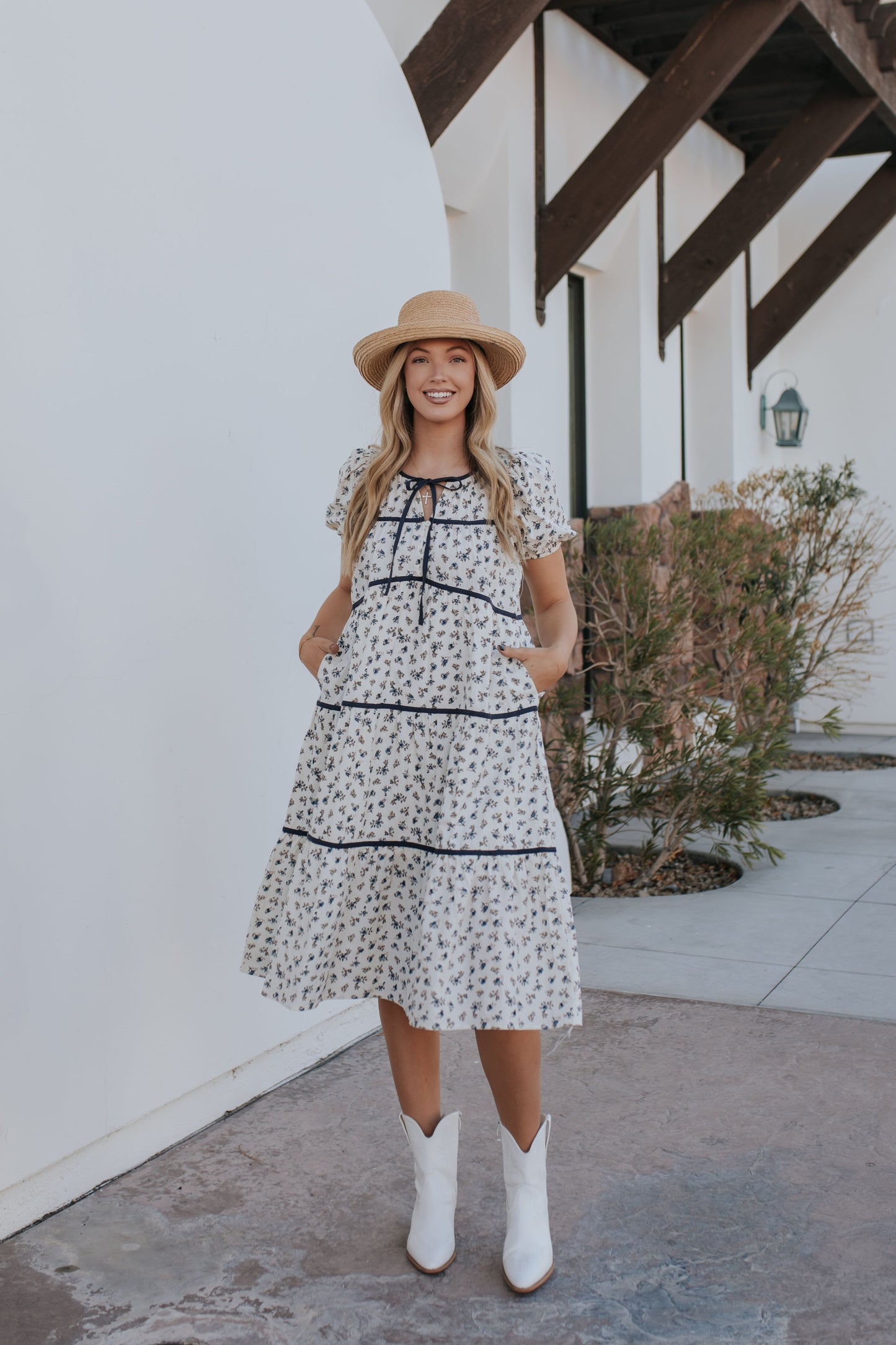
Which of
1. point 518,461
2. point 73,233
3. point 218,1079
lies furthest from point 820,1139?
point 73,233

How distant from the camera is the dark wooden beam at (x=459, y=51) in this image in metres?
4.43

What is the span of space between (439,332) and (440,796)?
770 millimetres

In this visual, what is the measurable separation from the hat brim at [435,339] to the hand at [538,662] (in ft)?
1.72

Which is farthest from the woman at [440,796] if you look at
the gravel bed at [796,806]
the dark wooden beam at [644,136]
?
the gravel bed at [796,806]

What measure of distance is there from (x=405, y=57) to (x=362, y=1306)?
4.26 meters

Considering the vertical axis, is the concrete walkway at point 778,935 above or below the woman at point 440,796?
below

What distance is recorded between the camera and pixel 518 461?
2.29 metres

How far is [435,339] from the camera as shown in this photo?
7.29 feet

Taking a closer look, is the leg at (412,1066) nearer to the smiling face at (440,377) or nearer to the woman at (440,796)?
the woman at (440,796)

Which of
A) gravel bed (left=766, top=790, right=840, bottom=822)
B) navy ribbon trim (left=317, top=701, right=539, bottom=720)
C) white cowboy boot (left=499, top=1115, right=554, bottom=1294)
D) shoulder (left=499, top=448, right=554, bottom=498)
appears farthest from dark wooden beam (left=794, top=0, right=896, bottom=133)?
white cowboy boot (left=499, top=1115, right=554, bottom=1294)

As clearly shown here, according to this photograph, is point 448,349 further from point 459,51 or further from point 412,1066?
point 459,51

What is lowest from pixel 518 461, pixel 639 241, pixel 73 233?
pixel 518 461

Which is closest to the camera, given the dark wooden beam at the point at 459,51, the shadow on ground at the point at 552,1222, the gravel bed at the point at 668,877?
the shadow on ground at the point at 552,1222

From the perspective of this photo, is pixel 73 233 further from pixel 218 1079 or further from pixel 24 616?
pixel 218 1079
